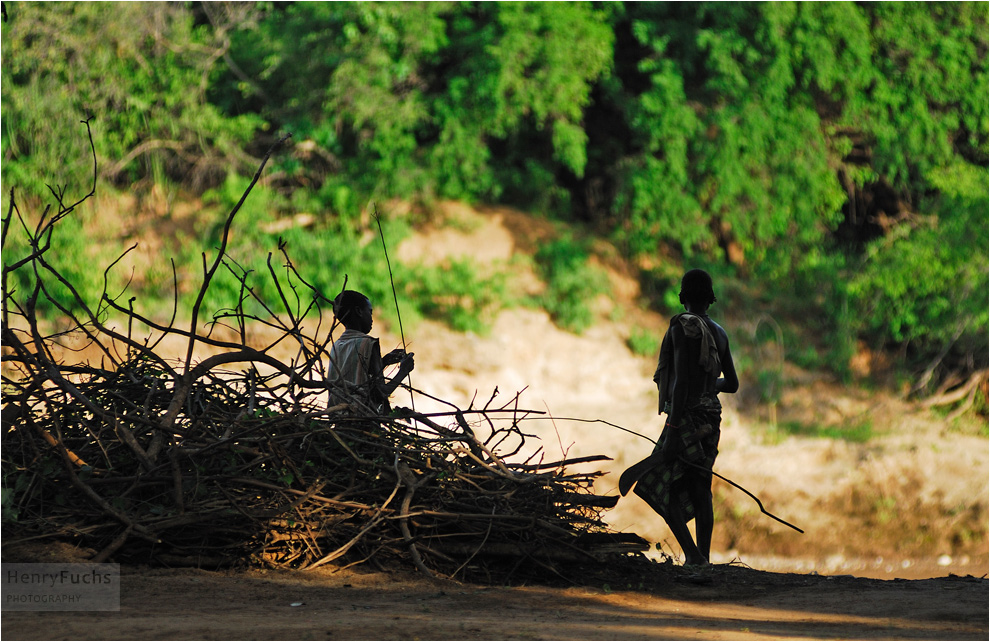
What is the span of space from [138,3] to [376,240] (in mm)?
5115

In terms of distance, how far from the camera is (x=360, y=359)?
4688 millimetres

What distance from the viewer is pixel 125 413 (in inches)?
177

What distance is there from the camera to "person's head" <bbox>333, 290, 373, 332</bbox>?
4.80 meters

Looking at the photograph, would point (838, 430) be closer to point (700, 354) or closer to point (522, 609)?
point (700, 354)

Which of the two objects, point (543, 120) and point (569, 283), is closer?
point (569, 283)

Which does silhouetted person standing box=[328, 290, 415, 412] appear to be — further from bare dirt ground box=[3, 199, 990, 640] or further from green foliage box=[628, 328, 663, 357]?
green foliage box=[628, 328, 663, 357]

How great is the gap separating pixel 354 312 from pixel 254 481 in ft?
3.70

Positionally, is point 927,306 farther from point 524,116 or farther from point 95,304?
point 95,304

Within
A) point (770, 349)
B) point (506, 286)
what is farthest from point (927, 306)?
point (506, 286)

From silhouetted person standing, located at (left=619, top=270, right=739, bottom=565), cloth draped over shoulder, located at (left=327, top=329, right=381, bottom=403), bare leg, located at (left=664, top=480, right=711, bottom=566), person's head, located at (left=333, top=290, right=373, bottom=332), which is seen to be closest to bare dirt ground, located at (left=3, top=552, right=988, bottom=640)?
bare leg, located at (left=664, top=480, right=711, bottom=566)

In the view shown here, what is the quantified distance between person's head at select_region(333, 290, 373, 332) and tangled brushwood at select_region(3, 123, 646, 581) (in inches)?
17.8

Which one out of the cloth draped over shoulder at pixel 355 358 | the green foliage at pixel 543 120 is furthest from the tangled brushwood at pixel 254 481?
the green foliage at pixel 543 120

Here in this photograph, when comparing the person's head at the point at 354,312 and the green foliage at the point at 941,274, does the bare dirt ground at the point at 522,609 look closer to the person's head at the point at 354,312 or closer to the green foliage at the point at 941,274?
the person's head at the point at 354,312

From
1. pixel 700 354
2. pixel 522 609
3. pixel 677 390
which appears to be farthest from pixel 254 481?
pixel 700 354
